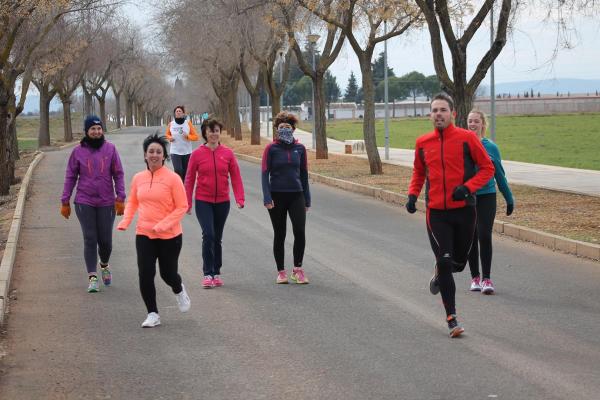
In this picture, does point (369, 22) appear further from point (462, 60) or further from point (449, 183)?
point (449, 183)

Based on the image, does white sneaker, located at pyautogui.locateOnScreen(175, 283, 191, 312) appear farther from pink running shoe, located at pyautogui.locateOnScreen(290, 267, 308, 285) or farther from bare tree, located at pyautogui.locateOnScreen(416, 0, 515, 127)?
bare tree, located at pyautogui.locateOnScreen(416, 0, 515, 127)

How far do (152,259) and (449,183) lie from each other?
2407mm

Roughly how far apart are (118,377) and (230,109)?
5360 centimetres

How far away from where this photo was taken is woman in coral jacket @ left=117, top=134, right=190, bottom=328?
25.8 feet

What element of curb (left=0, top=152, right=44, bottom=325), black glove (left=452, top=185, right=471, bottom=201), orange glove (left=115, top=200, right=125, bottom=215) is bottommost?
curb (left=0, top=152, right=44, bottom=325)

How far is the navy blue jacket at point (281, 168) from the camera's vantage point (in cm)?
990

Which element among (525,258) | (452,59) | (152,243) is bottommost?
(525,258)

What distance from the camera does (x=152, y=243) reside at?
7.93 m

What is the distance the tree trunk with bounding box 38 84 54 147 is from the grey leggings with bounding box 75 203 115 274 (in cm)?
3930

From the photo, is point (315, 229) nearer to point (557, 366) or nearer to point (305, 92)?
point (557, 366)

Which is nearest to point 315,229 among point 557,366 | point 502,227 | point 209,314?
point 502,227

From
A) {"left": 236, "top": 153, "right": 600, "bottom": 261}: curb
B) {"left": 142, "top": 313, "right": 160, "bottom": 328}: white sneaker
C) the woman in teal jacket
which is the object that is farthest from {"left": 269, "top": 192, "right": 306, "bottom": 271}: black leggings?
{"left": 236, "top": 153, "right": 600, "bottom": 261}: curb

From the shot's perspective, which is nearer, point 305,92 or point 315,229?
point 315,229

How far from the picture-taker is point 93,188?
9.68 m
